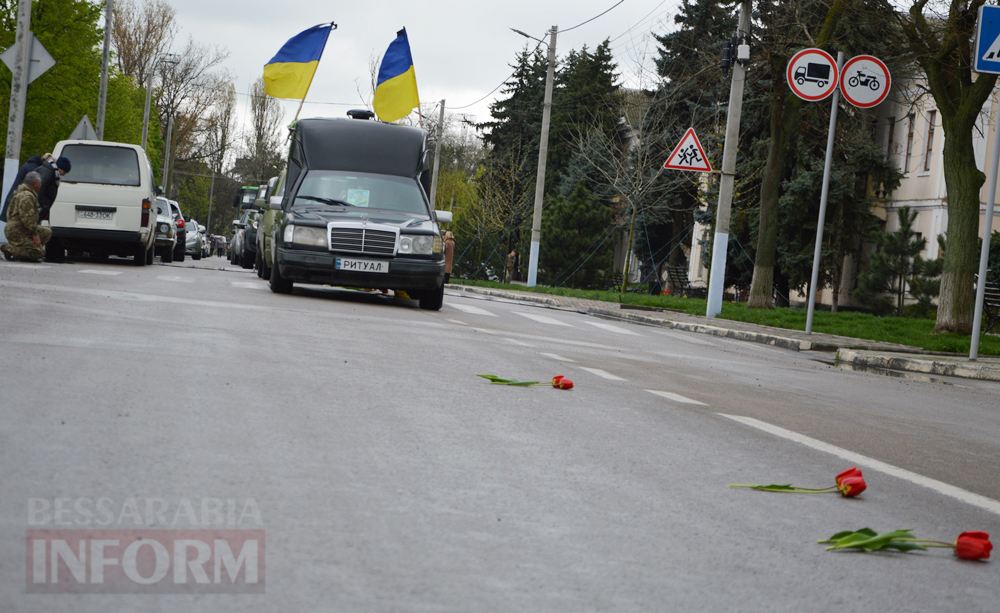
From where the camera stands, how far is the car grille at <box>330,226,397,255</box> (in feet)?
53.3

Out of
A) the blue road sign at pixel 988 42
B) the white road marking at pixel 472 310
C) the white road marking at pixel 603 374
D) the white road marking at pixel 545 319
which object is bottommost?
the white road marking at pixel 545 319

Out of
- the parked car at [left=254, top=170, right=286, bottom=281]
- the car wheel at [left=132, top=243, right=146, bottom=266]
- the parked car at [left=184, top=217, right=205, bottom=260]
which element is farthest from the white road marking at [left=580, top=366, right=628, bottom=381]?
the parked car at [left=184, top=217, right=205, bottom=260]

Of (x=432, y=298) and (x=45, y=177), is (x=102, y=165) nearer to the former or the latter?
(x=45, y=177)

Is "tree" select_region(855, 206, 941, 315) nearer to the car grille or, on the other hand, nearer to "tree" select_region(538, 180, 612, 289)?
"tree" select_region(538, 180, 612, 289)

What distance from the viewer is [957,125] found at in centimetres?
2116

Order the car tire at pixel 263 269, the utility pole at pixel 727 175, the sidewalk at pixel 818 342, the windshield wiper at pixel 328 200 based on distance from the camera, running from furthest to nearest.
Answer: the utility pole at pixel 727 175
the car tire at pixel 263 269
the windshield wiper at pixel 328 200
the sidewalk at pixel 818 342

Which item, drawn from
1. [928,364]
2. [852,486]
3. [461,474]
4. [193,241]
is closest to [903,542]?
[852,486]

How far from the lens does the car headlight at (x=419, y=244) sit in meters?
16.3

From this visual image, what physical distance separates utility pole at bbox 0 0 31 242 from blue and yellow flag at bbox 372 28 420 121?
7909 millimetres

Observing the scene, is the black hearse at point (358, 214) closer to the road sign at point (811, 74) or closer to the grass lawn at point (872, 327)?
the road sign at point (811, 74)

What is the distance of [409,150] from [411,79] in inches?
459

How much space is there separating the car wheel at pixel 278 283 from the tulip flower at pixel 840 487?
481 inches

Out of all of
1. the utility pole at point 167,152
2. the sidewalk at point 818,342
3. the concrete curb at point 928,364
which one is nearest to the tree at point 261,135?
the utility pole at point 167,152


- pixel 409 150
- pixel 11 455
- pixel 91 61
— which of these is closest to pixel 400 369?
pixel 11 455
